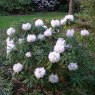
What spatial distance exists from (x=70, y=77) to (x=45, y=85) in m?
0.36

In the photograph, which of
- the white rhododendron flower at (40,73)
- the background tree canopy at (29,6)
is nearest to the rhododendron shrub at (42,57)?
the white rhododendron flower at (40,73)

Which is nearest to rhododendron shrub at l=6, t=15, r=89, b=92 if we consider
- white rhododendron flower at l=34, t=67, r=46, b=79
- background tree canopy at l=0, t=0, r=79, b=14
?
white rhododendron flower at l=34, t=67, r=46, b=79

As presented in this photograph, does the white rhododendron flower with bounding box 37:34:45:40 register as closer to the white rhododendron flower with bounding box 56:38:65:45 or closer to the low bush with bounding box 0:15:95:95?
the low bush with bounding box 0:15:95:95

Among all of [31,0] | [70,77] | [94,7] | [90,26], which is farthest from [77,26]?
[70,77]

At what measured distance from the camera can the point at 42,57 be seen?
5.42 meters

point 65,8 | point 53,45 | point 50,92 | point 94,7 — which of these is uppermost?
point 53,45

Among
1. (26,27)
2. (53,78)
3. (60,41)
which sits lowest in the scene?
(53,78)

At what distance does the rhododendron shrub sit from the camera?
5.32m

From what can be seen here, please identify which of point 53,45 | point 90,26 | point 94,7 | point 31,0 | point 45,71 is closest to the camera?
point 45,71

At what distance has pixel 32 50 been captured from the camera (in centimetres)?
552

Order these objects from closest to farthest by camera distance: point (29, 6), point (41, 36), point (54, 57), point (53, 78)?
1. point (54, 57)
2. point (53, 78)
3. point (41, 36)
4. point (29, 6)

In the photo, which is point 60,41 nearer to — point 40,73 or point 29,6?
point 40,73

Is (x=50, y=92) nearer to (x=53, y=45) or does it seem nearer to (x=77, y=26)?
(x=53, y=45)

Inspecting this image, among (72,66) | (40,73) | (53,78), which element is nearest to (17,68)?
(40,73)
